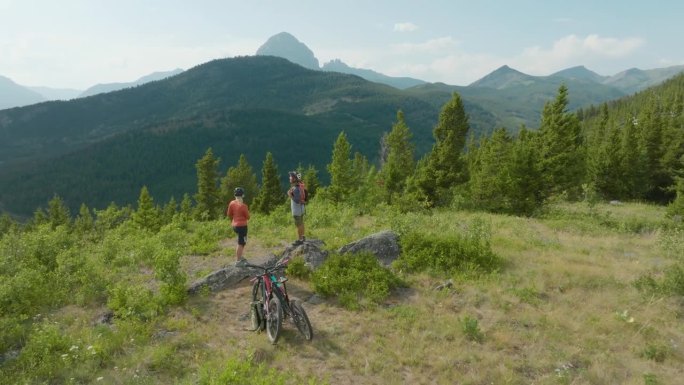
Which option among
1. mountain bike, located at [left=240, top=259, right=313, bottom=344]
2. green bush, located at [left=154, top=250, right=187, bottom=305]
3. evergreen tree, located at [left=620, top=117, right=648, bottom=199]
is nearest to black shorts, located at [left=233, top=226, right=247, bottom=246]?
green bush, located at [left=154, top=250, right=187, bottom=305]

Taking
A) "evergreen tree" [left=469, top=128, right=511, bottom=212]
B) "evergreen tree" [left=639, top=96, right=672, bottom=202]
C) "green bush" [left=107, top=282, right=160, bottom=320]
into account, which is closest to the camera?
"green bush" [left=107, top=282, right=160, bottom=320]

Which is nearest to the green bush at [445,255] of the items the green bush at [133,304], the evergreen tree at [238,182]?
the green bush at [133,304]

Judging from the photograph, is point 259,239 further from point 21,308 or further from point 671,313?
point 671,313

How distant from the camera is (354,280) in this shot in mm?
11523

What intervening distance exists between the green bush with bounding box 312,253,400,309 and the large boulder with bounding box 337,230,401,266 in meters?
0.90

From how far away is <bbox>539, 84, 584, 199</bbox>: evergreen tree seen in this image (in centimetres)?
2933

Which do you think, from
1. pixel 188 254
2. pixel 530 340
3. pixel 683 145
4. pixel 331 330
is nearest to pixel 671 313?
pixel 530 340

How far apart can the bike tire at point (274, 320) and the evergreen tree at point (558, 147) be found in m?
24.4

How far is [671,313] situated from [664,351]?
2.26 metres

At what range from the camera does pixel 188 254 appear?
1582 cm

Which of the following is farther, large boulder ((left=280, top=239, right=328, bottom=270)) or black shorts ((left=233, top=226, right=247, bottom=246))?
black shorts ((left=233, top=226, right=247, bottom=246))

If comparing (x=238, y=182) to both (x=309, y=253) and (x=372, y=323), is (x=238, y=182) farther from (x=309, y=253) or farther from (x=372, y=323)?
(x=372, y=323)

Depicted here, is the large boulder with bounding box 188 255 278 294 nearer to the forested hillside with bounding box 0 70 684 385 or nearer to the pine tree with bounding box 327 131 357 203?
the forested hillside with bounding box 0 70 684 385

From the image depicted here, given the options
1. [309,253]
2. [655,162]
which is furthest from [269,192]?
[655,162]
